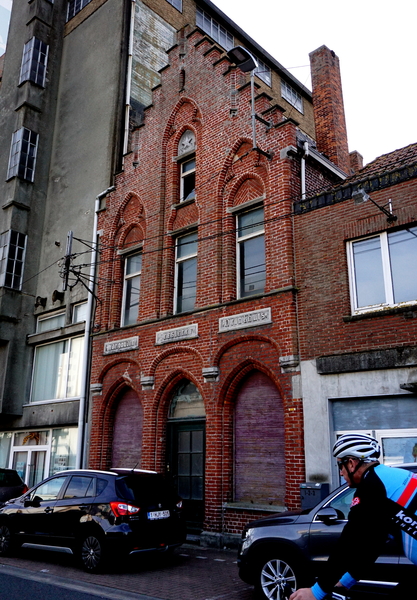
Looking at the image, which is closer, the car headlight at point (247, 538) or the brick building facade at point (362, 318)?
the car headlight at point (247, 538)

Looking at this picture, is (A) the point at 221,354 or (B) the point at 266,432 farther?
(A) the point at 221,354

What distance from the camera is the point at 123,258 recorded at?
16.8 meters

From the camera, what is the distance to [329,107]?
16062mm

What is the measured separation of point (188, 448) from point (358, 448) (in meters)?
10.9

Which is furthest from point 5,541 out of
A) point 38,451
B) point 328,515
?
point 38,451

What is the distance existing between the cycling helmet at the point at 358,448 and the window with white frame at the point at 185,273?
37.2ft

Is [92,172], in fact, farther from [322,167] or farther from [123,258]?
[322,167]

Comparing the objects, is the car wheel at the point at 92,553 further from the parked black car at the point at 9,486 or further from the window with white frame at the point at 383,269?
the window with white frame at the point at 383,269

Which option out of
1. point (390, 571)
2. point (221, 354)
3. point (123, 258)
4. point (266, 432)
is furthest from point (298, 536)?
point (123, 258)

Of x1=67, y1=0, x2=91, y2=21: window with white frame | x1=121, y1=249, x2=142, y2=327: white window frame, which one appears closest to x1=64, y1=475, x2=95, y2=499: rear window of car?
x1=121, y1=249, x2=142, y2=327: white window frame

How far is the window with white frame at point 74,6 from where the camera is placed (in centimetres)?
2282

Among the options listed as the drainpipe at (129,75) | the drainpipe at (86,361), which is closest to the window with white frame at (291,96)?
the drainpipe at (129,75)

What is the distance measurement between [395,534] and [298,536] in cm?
434

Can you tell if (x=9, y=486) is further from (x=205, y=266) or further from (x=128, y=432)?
(x=205, y=266)
